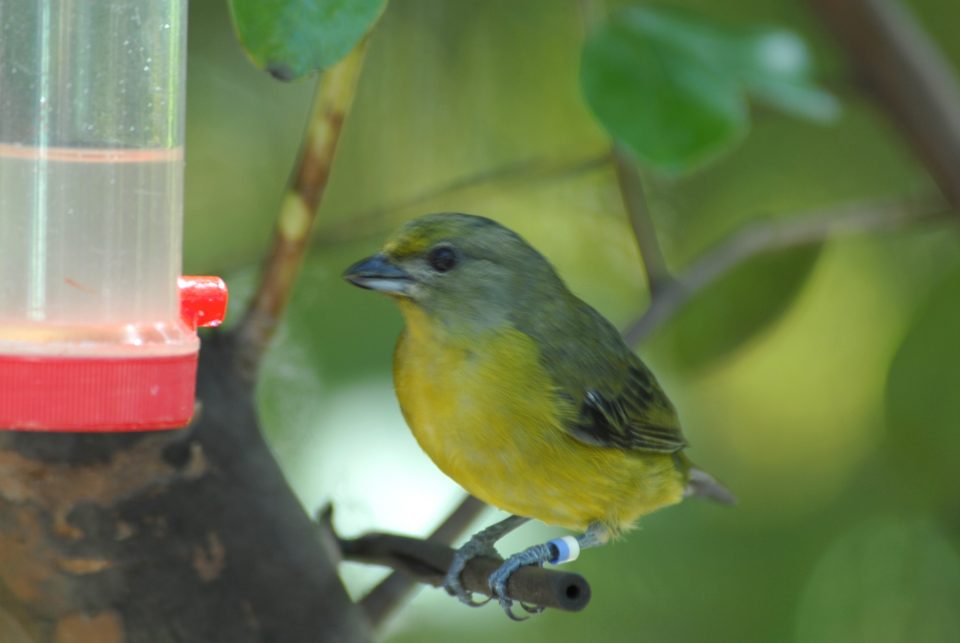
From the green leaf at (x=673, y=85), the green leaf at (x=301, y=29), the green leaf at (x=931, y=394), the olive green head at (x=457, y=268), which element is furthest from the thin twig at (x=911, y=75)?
the green leaf at (x=301, y=29)

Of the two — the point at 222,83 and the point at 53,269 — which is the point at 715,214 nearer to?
the point at 222,83

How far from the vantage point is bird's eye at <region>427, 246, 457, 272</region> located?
300 cm

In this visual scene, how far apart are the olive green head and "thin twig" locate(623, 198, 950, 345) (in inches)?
9.8

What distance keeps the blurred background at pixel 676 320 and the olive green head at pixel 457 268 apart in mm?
726

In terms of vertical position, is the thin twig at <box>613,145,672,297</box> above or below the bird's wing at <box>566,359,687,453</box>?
above

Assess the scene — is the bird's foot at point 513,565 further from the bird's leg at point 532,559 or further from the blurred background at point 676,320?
the blurred background at point 676,320

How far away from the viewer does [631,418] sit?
3.26 metres

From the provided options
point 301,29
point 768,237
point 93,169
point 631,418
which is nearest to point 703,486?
point 631,418

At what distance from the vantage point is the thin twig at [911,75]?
372 centimetres

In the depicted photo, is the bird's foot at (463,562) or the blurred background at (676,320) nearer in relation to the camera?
the bird's foot at (463,562)

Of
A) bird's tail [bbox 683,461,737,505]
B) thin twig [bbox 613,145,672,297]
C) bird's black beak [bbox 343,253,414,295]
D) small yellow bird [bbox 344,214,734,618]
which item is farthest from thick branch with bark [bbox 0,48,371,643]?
bird's tail [bbox 683,461,737,505]

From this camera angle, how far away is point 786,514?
4480mm

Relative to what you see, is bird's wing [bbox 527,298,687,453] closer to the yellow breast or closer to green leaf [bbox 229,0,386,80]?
the yellow breast

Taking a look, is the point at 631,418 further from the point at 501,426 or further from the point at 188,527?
the point at 188,527
